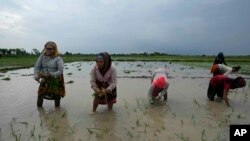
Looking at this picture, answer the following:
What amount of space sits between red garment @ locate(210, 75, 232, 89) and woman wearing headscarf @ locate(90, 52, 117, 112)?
267 centimetres

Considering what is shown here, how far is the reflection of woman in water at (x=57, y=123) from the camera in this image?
4653mm

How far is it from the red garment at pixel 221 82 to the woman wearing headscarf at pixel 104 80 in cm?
267

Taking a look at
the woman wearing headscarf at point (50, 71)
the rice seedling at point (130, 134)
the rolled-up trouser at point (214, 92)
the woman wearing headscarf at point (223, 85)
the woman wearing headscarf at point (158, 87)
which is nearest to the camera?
the rice seedling at point (130, 134)

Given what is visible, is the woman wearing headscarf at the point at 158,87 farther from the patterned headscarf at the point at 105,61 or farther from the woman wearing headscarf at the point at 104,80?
the patterned headscarf at the point at 105,61

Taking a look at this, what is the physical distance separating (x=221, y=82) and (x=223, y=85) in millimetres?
100

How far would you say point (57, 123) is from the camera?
543cm

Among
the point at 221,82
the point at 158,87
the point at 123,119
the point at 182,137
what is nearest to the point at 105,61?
the point at 123,119

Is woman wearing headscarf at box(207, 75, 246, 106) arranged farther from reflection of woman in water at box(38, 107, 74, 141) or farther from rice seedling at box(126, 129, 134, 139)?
reflection of woman in water at box(38, 107, 74, 141)

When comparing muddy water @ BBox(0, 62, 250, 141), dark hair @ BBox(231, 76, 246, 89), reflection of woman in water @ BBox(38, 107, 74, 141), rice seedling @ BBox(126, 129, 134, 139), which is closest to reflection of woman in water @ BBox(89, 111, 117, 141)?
muddy water @ BBox(0, 62, 250, 141)

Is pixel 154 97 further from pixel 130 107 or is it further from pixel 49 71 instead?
pixel 49 71

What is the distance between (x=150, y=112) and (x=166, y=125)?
1.07 meters

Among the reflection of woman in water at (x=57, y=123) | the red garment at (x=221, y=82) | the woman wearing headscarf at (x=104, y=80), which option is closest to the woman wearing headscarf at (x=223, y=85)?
the red garment at (x=221, y=82)

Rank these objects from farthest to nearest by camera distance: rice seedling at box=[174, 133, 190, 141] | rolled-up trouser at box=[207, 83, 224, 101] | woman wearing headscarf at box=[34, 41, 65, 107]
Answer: rolled-up trouser at box=[207, 83, 224, 101] < woman wearing headscarf at box=[34, 41, 65, 107] < rice seedling at box=[174, 133, 190, 141]

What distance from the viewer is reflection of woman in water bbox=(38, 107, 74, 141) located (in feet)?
15.3
